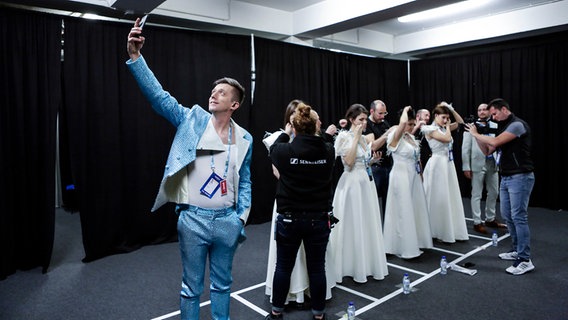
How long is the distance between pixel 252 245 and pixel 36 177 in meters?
2.38

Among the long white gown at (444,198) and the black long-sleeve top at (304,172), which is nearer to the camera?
the black long-sleeve top at (304,172)

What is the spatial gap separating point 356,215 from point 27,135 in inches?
129

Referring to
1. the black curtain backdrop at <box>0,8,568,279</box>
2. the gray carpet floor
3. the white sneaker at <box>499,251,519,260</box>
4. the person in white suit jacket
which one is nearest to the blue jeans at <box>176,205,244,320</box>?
the gray carpet floor

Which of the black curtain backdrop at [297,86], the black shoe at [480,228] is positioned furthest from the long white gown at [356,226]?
the black curtain backdrop at [297,86]

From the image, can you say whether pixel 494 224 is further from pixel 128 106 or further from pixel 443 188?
pixel 128 106

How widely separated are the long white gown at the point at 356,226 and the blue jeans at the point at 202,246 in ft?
4.68

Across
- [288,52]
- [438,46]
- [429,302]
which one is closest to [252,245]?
[429,302]

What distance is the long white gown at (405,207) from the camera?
13.3ft

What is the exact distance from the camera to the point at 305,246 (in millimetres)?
2590

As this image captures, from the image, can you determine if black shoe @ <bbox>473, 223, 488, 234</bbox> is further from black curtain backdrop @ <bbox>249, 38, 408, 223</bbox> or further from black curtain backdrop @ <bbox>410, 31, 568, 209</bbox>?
black curtain backdrop @ <bbox>249, 38, 408, 223</bbox>

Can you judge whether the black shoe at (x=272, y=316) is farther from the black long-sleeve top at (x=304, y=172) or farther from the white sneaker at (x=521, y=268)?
the white sneaker at (x=521, y=268)

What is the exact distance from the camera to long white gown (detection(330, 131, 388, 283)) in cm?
344

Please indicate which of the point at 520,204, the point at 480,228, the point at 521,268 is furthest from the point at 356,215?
the point at 480,228

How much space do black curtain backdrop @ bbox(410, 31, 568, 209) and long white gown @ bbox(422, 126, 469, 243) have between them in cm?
297
